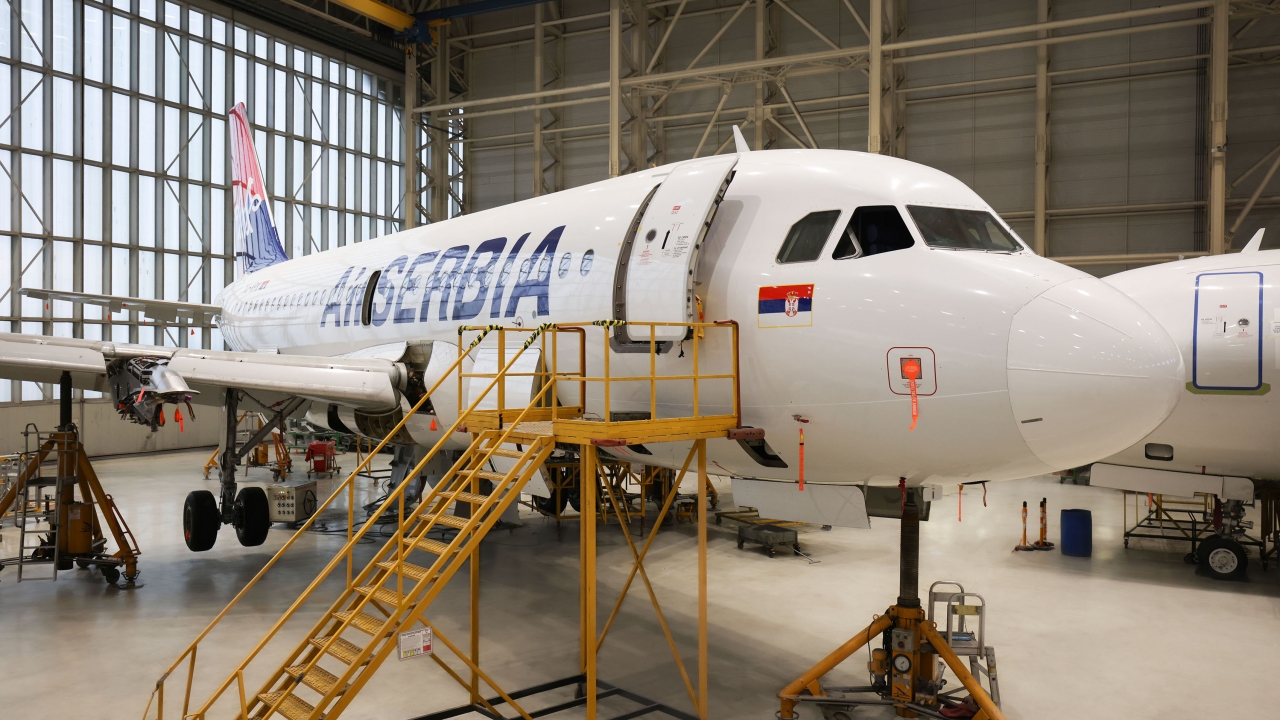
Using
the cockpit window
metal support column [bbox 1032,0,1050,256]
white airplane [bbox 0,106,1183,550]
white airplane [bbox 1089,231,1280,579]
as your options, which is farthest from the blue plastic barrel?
metal support column [bbox 1032,0,1050,256]

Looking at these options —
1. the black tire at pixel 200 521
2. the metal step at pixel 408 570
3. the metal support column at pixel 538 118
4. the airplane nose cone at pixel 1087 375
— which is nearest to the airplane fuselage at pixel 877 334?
the airplane nose cone at pixel 1087 375

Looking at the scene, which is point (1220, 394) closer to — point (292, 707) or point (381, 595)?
point (381, 595)

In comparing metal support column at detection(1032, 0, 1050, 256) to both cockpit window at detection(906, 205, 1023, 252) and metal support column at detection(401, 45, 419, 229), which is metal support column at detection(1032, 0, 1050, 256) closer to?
metal support column at detection(401, 45, 419, 229)

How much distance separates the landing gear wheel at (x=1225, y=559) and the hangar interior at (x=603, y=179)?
0.44 meters

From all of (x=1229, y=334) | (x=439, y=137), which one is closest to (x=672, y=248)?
(x=1229, y=334)

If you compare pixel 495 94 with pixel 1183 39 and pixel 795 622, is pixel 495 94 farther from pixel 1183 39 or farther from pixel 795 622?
pixel 795 622

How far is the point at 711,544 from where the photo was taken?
16.2 metres

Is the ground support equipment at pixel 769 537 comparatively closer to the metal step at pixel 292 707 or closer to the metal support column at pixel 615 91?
the metal step at pixel 292 707

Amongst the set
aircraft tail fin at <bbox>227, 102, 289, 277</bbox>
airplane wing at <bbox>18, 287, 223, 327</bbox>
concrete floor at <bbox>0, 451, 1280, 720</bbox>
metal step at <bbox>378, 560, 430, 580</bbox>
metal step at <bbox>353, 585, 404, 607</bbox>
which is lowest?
concrete floor at <bbox>0, 451, 1280, 720</bbox>

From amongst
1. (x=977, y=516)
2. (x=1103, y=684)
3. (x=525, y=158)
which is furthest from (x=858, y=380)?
(x=525, y=158)

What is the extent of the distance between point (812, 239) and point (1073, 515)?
10.4 metres

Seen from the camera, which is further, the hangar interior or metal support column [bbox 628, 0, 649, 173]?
metal support column [bbox 628, 0, 649, 173]

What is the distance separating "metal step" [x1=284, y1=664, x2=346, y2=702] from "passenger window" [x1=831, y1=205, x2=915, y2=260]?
5.43 metres

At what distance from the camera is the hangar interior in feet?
33.3
